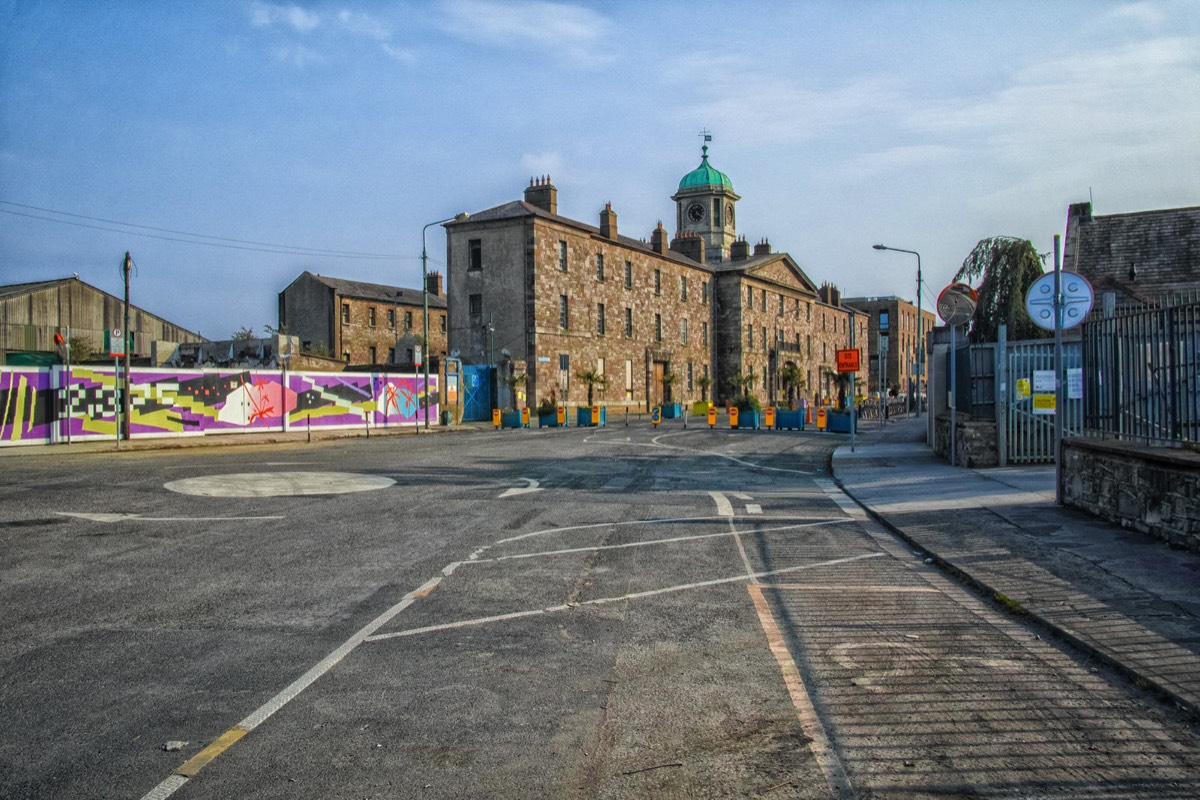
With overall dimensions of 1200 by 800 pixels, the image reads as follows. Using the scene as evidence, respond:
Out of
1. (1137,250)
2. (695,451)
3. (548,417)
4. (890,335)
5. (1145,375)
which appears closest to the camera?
(1145,375)

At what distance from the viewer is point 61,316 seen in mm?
56719

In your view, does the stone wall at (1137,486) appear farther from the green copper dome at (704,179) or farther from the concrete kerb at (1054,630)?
the green copper dome at (704,179)

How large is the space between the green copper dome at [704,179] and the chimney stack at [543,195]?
94.8 feet

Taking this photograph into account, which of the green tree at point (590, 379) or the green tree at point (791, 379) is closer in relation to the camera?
the green tree at point (590, 379)

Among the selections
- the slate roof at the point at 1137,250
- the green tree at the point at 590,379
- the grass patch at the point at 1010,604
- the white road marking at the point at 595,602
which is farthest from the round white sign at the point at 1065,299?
the green tree at the point at 590,379

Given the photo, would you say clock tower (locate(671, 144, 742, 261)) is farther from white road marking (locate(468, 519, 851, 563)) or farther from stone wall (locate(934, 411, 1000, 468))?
white road marking (locate(468, 519, 851, 563))

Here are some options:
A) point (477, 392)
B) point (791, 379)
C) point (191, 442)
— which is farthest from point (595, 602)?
point (791, 379)

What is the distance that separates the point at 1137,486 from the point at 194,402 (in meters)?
28.8

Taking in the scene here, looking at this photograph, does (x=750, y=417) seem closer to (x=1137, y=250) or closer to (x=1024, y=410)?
(x=1137, y=250)

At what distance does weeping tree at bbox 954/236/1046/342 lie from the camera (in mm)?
33969

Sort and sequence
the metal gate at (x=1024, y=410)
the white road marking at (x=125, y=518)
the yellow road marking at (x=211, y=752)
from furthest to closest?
1. the metal gate at (x=1024, y=410)
2. the white road marking at (x=125, y=518)
3. the yellow road marking at (x=211, y=752)

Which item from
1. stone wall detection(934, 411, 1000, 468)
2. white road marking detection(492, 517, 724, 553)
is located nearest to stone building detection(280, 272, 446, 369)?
stone wall detection(934, 411, 1000, 468)

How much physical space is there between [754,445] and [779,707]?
23.5 meters

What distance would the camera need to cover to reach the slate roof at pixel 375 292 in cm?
7119
